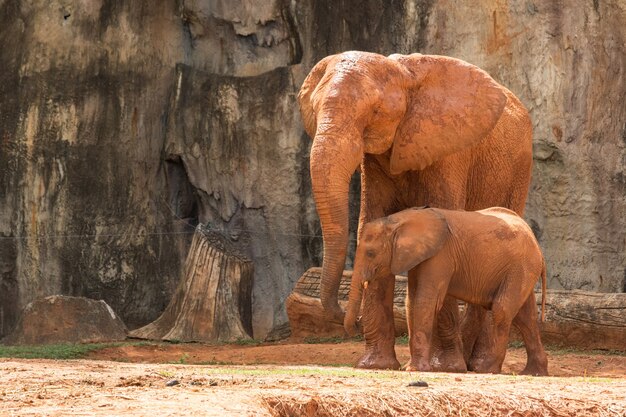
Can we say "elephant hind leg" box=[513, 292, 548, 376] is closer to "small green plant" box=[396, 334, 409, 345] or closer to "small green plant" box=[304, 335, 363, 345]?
"small green plant" box=[396, 334, 409, 345]

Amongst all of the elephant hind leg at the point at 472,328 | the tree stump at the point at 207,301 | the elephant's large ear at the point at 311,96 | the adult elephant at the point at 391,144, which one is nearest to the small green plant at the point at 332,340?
the tree stump at the point at 207,301

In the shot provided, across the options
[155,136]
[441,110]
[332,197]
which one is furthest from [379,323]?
[155,136]

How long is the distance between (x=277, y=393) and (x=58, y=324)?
864 centimetres

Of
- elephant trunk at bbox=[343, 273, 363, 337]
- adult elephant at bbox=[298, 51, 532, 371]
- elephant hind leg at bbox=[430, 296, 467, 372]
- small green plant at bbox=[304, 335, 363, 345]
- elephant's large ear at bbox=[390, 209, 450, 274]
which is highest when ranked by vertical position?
adult elephant at bbox=[298, 51, 532, 371]

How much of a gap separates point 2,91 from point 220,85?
9.28 feet

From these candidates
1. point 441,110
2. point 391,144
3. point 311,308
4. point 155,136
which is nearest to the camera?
point 391,144

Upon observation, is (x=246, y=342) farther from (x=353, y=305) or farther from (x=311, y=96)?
(x=353, y=305)

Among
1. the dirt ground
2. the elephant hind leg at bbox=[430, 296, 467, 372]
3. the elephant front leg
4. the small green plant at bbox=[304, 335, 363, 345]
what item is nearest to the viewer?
the dirt ground

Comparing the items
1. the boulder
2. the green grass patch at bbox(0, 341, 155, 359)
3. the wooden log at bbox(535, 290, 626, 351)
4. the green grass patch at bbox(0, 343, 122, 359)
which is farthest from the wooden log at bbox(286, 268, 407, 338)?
the green grass patch at bbox(0, 343, 122, 359)

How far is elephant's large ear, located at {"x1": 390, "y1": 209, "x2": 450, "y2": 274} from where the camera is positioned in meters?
11.6

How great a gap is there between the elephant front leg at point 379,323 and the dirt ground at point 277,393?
56.8 inches

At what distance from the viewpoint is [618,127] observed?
17.5 m

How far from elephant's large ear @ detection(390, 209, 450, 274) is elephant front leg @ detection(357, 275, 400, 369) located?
2.42 feet

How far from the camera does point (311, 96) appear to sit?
12422mm
